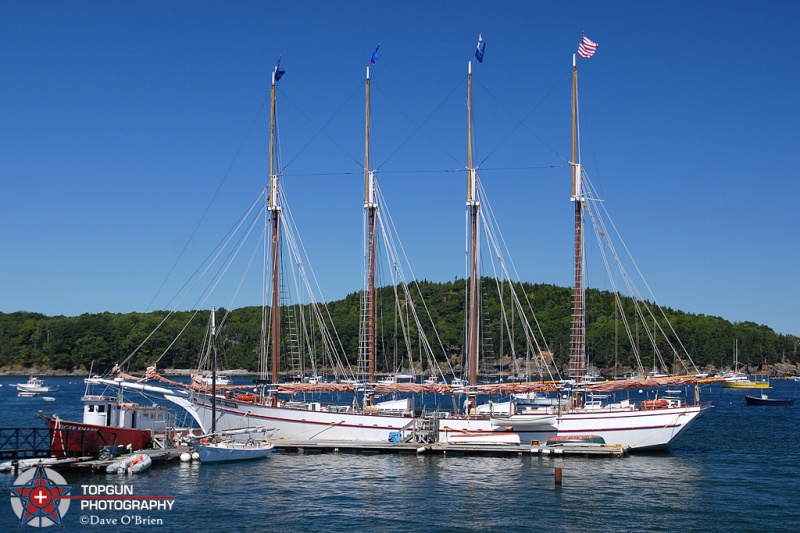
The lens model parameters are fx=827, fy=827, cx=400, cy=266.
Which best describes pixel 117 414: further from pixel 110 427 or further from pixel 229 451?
pixel 229 451

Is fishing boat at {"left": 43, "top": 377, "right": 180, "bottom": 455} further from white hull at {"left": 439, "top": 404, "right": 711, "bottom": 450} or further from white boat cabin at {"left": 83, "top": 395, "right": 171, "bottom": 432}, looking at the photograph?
white hull at {"left": 439, "top": 404, "right": 711, "bottom": 450}

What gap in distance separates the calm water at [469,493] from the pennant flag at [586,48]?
31.3 m

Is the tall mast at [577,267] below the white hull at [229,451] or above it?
above

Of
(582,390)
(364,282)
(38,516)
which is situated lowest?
(38,516)

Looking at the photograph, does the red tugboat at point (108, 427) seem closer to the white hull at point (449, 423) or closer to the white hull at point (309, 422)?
the white hull at point (309, 422)

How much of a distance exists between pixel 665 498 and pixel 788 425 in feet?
190

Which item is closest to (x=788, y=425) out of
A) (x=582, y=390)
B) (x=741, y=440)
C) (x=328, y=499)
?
(x=741, y=440)

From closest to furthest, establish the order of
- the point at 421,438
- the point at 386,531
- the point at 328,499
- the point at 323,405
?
the point at 386,531, the point at 328,499, the point at 421,438, the point at 323,405

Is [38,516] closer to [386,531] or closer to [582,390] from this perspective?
[386,531]

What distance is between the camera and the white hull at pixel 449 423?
204ft

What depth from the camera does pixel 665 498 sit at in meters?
46.8

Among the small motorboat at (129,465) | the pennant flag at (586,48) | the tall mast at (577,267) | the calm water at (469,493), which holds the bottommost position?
the calm water at (469,493)

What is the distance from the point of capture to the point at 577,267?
67.2m

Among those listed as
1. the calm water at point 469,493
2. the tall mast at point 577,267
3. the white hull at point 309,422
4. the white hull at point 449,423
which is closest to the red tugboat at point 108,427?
the calm water at point 469,493
